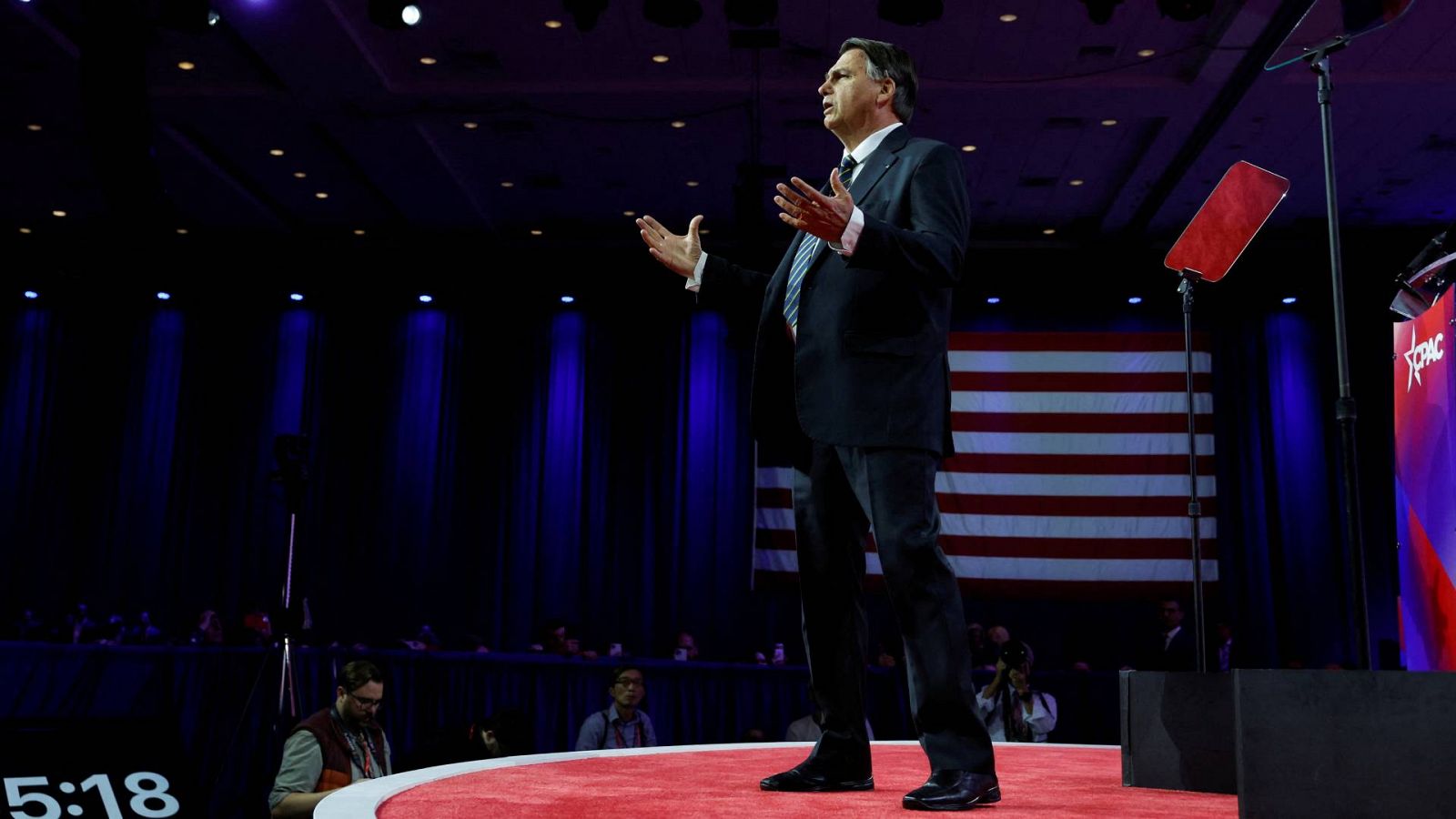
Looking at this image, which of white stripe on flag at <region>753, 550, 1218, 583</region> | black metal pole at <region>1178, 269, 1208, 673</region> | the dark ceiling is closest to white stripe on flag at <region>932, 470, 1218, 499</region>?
white stripe on flag at <region>753, 550, 1218, 583</region>

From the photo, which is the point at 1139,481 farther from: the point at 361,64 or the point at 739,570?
the point at 361,64

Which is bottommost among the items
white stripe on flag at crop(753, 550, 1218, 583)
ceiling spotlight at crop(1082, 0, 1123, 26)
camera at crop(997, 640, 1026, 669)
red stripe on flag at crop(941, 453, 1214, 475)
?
camera at crop(997, 640, 1026, 669)

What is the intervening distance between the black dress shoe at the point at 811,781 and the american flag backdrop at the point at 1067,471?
307 inches

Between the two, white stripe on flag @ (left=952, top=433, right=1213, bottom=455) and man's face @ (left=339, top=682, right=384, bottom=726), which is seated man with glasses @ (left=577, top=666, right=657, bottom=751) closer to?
man's face @ (left=339, top=682, right=384, bottom=726)

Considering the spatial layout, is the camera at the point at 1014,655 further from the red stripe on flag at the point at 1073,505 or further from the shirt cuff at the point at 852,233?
the shirt cuff at the point at 852,233

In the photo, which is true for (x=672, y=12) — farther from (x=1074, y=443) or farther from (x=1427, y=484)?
(x=1074, y=443)

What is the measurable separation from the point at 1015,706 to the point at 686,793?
4.61 metres

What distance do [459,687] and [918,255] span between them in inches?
207

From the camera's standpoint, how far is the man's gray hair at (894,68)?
6.08ft

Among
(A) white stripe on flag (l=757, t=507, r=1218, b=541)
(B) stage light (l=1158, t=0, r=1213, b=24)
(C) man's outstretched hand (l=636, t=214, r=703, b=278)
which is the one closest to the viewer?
(C) man's outstretched hand (l=636, t=214, r=703, b=278)

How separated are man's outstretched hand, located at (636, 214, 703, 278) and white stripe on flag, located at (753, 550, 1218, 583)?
7.40m

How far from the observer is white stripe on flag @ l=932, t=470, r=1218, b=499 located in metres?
9.51

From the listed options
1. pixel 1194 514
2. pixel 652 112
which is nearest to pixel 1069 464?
pixel 652 112

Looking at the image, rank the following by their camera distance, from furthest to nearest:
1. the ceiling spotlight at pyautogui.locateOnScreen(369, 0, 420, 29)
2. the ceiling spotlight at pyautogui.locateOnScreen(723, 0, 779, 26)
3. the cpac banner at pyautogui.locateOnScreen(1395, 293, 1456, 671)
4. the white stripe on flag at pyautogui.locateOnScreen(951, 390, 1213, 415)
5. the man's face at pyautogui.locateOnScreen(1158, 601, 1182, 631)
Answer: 1. the white stripe on flag at pyautogui.locateOnScreen(951, 390, 1213, 415)
2. the man's face at pyautogui.locateOnScreen(1158, 601, 1182, 631)
3. the ceiling spotlight at pyautogui.locateOnScreen(369, 0, 420, 29)
4. the ceiling spotlight at pyautogui.locateOnScreen(723, 0, 779, 26)
5. the cpac banner at pyautogui.locateOnScreen(1395, 293, 1456, 671)
